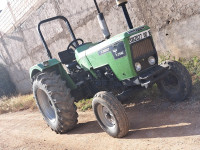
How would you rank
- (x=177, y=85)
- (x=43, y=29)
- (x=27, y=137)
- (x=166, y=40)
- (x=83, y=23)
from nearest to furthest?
1. (x=177, y=85)
2. (x=27, y=137)
3. (x=166, y=40)
4. (x=83, y=23)
5. (x=43, y=29)

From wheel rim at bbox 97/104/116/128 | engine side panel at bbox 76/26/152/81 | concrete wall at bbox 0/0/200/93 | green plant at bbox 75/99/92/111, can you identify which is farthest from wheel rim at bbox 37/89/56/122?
concrete wall at bbox 0/0/200/93

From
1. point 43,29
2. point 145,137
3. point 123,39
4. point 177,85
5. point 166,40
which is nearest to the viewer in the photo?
point 145,137

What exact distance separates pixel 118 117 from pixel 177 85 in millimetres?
1450

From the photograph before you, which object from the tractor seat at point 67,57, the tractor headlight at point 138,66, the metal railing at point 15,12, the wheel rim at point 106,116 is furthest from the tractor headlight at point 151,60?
the metal railing at point 15,12

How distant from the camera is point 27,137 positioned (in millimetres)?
4926

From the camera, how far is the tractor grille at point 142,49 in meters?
3.69

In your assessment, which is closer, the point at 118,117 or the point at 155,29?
the point at 118,117

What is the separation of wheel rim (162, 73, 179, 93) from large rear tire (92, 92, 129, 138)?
1.29 meters

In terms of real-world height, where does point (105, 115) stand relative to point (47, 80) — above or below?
below

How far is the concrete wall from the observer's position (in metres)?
5.13

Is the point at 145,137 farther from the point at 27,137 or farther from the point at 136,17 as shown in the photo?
the point at 136,17

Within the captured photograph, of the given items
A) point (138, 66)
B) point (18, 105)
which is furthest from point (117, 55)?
point (18, 105)

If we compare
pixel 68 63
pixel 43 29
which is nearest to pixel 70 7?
pixel 43 29

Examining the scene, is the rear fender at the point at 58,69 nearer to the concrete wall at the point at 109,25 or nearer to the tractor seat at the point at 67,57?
the tractor seat at the point at 67,57
